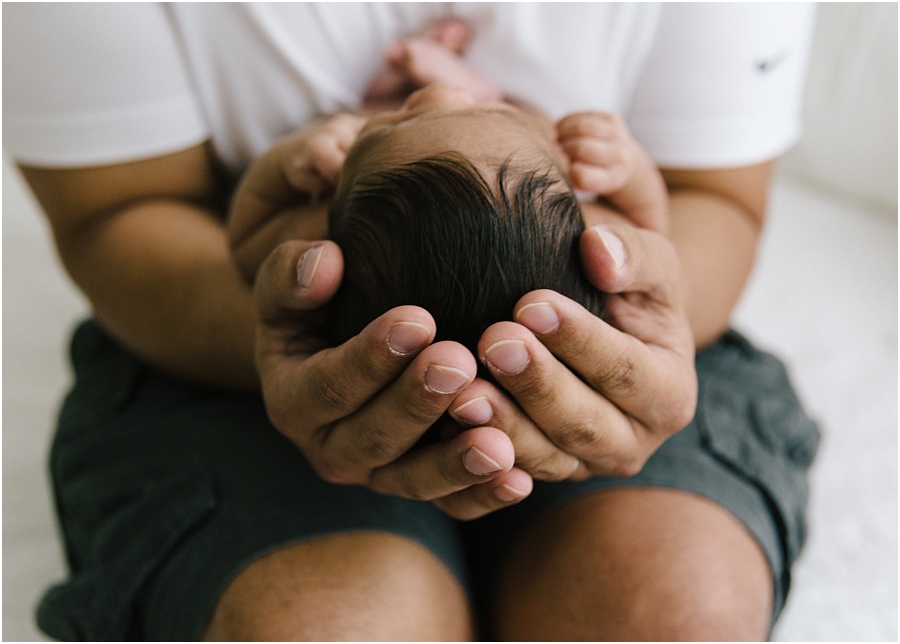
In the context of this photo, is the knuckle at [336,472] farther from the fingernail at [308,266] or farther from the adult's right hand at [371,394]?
the fingernail at [308,266]

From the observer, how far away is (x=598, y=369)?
479mm

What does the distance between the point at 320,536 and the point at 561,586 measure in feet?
0.75

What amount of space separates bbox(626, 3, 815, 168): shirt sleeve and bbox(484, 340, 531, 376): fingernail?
600mm

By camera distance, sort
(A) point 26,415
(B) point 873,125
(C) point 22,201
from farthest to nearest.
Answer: (C) point 22,201 < (B) point 873,125 < (A) point 26,415

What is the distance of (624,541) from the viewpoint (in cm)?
64

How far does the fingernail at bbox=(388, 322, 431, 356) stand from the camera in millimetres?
421

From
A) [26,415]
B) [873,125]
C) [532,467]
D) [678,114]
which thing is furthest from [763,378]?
[26,415]

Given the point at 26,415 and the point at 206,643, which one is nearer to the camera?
the point at 206,643

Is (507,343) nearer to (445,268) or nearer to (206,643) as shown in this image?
(445,268)

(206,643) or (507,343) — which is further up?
(507,343)

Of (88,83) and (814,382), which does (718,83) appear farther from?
(88,83)

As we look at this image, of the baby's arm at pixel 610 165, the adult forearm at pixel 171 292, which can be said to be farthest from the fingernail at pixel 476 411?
the adult forearm at pixel 171 292

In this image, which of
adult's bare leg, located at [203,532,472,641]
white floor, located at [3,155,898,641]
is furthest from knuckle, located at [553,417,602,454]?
white floor, located at [3,155,898,641]

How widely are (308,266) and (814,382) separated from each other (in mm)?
902
